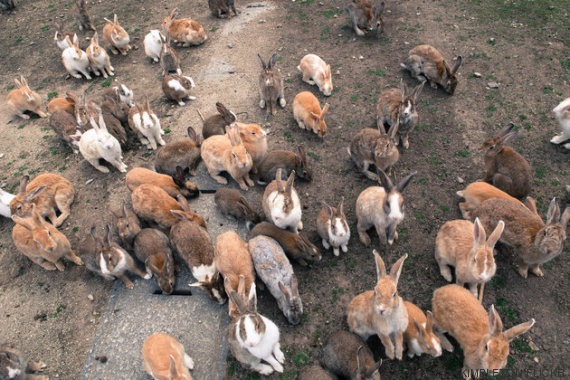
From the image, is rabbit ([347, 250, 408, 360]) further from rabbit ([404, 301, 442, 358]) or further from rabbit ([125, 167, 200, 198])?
rabbit ([125, 167, 200, 198])

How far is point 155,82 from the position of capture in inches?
363

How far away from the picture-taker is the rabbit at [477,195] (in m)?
5.37

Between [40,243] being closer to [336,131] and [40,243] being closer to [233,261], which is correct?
[233,261]

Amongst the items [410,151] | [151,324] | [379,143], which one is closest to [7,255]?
[151,324]

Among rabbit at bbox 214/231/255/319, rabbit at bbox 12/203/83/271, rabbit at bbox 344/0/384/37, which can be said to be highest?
rabbit at bbox 344/0/384/37

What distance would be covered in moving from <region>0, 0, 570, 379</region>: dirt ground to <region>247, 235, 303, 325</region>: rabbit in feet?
0.96

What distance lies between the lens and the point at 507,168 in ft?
18.7

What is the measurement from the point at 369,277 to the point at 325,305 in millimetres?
767

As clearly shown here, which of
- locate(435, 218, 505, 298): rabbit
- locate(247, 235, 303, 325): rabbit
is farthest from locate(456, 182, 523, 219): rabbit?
locate(247, 235, 303, 325): rabbit

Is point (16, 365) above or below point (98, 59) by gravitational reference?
below

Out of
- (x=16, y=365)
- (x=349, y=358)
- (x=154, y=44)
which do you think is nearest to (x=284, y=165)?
(x=349, y=358)

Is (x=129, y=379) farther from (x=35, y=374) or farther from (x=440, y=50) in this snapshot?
(x=440, y=50)

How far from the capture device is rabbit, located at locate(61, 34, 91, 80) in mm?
9078

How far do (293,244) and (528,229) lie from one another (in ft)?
10.2
